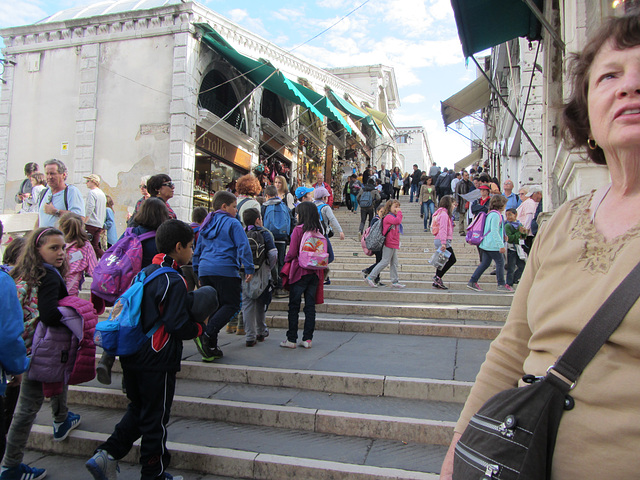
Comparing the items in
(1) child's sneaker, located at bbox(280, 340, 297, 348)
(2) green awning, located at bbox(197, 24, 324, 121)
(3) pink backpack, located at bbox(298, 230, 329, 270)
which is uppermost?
(2) green awning, located at bbox(197, 24, 324, 121)

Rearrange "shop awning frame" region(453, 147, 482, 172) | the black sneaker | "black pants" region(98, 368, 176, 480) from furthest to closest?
"shop awning frame" region(453, 147, 482, 172)
the black sneaker
"black pants" region(98, 368, 176, 480)

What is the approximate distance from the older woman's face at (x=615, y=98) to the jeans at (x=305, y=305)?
453cm

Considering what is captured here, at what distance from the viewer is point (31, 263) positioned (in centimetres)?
350

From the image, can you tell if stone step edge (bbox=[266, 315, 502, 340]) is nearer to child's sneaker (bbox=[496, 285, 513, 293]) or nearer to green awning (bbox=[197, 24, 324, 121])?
child's sneaker (bbox=[496, 285, 513, 293])

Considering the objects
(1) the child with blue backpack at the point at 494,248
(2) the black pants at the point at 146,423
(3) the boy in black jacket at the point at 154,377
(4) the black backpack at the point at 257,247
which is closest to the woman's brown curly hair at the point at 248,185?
(4) the black backpack at the point at 257,247

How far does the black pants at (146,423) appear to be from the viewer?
308cm

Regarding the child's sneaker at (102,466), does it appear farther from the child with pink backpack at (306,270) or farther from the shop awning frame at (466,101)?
the shop awning frame at (466,101)

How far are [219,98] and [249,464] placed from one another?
1385cm

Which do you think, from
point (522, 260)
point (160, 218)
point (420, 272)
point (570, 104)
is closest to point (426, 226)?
point (420, 272)

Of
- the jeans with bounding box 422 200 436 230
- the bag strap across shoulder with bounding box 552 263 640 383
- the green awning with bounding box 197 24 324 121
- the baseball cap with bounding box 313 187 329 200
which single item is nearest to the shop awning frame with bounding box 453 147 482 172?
the jeans with bounding box 422 200 436 230

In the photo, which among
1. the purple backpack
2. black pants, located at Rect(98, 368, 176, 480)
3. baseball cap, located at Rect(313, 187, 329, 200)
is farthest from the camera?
baseball cap, located at Rect(313, 187, 329, 200)

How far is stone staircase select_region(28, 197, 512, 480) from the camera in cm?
342

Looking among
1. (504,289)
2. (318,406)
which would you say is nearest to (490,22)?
(504,289)

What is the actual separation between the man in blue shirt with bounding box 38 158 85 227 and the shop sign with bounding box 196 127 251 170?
740cm
